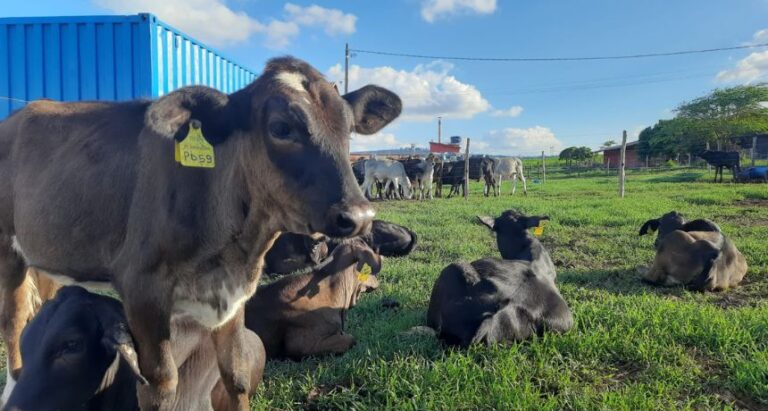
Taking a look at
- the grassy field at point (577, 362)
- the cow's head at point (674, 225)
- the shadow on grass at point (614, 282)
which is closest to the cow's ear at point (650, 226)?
the cow's head at point (674, 225)

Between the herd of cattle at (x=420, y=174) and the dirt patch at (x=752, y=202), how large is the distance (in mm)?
8438

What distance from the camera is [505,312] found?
3771 millimetres

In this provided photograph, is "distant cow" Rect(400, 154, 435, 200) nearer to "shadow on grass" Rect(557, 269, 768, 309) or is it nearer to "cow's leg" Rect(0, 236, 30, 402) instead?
"shadow on grass" Rect(557, 269, 768, 309)

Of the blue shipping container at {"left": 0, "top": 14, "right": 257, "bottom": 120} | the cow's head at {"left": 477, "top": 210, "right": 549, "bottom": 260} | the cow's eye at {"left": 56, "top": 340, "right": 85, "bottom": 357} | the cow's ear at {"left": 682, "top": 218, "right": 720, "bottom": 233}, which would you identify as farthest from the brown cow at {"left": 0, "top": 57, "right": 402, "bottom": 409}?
the cow's ear at {"left": 682, "top": 218, "right": 720, "bottom": 233}

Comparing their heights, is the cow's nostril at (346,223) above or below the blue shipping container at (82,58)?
below

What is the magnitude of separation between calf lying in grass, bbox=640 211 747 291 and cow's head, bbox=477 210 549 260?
1.35 m

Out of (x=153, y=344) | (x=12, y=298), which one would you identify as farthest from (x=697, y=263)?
(x=12, y=298)

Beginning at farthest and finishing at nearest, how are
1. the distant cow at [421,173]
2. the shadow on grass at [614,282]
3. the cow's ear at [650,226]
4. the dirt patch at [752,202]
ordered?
the distant cow at [421,173], the dirt patch at [752,202], the cow's ear at [650,226], the shadow on grass at [614,282]

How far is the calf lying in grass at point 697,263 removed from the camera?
5328 mm

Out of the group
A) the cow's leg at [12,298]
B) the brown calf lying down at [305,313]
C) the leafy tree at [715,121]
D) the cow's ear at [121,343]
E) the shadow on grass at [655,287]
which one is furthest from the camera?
the leafy tree at [715,121]

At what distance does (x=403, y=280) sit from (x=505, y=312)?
2.15 meters

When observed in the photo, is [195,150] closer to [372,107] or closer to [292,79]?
[292,79]

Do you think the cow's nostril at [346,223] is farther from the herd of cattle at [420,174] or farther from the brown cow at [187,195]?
the herd of cattle at [420,174]

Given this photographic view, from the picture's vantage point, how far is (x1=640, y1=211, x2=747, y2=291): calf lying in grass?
533 cm
